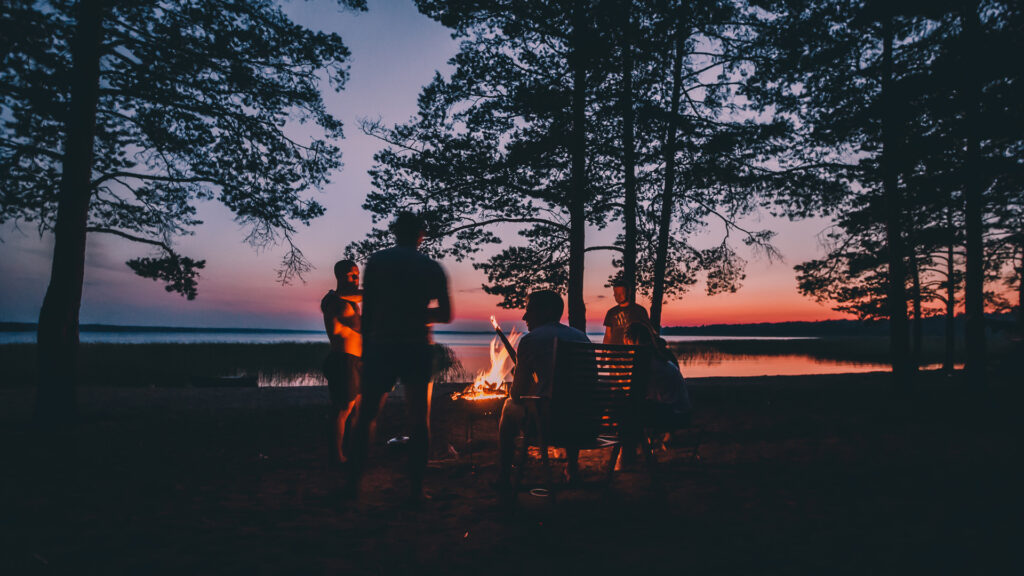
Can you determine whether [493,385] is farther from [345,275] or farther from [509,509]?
[345,275]

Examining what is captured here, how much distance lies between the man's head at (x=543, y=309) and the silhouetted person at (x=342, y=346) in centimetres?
163

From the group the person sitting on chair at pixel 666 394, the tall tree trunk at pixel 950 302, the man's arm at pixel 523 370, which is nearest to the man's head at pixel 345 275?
the man's arm at pixel 523 370

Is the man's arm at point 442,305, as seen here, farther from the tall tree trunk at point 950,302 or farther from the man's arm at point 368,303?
the tall tree trunk at point 950,302

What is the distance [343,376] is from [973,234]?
1103 cm

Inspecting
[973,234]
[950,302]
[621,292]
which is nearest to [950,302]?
[950,302]

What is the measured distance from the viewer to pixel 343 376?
14.6ft

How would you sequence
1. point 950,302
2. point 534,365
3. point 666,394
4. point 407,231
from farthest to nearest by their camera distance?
1. point 950,302
2. point 666,394
3. point 407,231
4. point 534,365

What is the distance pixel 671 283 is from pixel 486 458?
7.70m

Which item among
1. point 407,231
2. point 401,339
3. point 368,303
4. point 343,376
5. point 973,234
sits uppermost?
point 973,234

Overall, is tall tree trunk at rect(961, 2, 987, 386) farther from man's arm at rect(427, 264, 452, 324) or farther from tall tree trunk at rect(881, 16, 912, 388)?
man's arm at rect(427, 264, 452, 324)

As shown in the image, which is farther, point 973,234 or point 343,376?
point 973,234

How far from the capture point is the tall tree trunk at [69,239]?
665cm

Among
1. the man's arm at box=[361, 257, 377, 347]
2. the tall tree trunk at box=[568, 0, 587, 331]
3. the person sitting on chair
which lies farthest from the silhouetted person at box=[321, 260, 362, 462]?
the tall tree trunk at box=[568, 0, 587, 331]

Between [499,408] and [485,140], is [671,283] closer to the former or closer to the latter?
[485,140]
